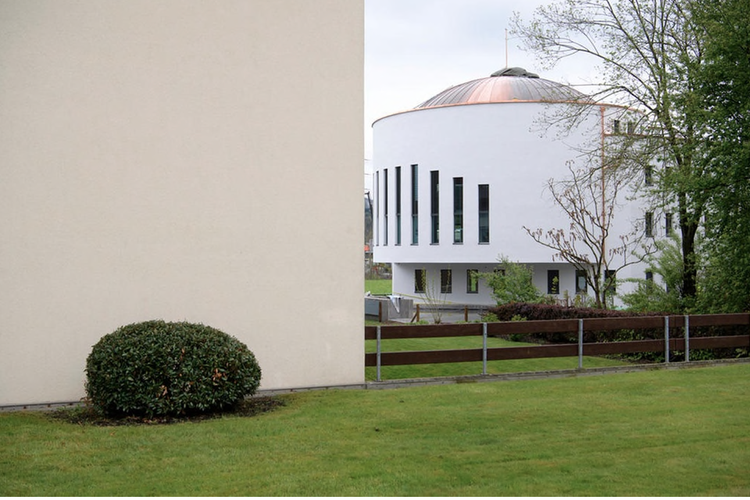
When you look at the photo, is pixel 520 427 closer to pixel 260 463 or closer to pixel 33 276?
pixel 260 463

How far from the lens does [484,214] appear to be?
4197 cm

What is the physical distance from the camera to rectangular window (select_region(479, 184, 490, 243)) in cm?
4169

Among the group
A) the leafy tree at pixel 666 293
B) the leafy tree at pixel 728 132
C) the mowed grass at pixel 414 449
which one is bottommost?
the mowed grass at pixel 414 449

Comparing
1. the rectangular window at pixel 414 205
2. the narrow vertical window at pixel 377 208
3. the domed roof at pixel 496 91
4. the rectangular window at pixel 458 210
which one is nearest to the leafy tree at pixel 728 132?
the domed roof at pixel 496 91

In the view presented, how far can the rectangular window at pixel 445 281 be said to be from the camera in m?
46.3

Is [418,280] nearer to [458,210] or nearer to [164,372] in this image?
[458,210]

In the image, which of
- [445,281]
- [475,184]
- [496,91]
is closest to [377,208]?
[445,281]

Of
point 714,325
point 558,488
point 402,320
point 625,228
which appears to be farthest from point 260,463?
point 625,228

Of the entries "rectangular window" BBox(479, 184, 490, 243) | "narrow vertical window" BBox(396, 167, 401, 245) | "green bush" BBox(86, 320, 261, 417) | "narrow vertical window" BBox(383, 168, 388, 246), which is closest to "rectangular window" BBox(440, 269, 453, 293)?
"narrow vertical window" BBox(396, 167, 401, 245)

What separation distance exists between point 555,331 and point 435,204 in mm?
30429

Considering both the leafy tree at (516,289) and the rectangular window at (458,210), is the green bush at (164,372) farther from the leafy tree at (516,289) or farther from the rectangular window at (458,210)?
the rectangular window at (458,210)

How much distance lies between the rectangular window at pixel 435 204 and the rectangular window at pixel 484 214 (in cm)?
266

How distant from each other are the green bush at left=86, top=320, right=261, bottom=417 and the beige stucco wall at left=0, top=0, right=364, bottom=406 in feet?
4.18

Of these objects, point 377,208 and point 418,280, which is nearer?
point 418,280
